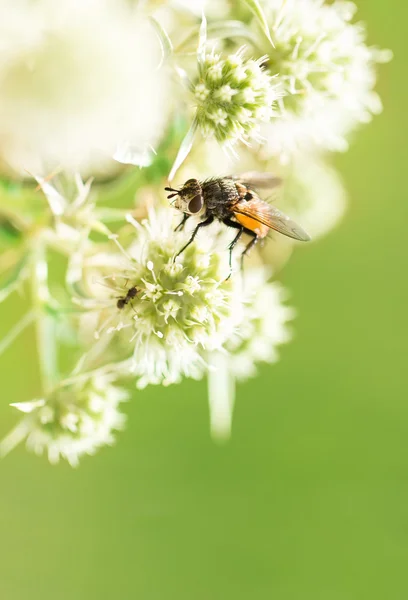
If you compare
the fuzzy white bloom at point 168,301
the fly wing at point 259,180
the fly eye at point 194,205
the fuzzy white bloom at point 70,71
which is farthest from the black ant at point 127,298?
the fuzzy white bloom at point 70,71

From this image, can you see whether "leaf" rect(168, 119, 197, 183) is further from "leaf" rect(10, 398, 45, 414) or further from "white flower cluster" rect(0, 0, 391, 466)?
"leaf" rect(10, 398, 45, 414)

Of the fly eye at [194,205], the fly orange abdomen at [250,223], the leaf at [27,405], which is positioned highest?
the fly orange abdomen at [250,223]

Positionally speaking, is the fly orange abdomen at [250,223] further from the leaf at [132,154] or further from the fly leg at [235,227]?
the leaf at [132,154]

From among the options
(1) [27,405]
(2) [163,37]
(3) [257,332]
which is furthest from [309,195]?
(1) [27,405]

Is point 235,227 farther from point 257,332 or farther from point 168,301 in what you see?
point 257,332

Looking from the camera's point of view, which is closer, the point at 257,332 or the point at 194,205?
the point at 194,205

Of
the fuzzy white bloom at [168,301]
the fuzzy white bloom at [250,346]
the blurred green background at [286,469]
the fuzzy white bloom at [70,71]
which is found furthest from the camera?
the blurred green background at [286,469]

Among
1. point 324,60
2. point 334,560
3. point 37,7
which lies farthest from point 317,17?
point 334,560
